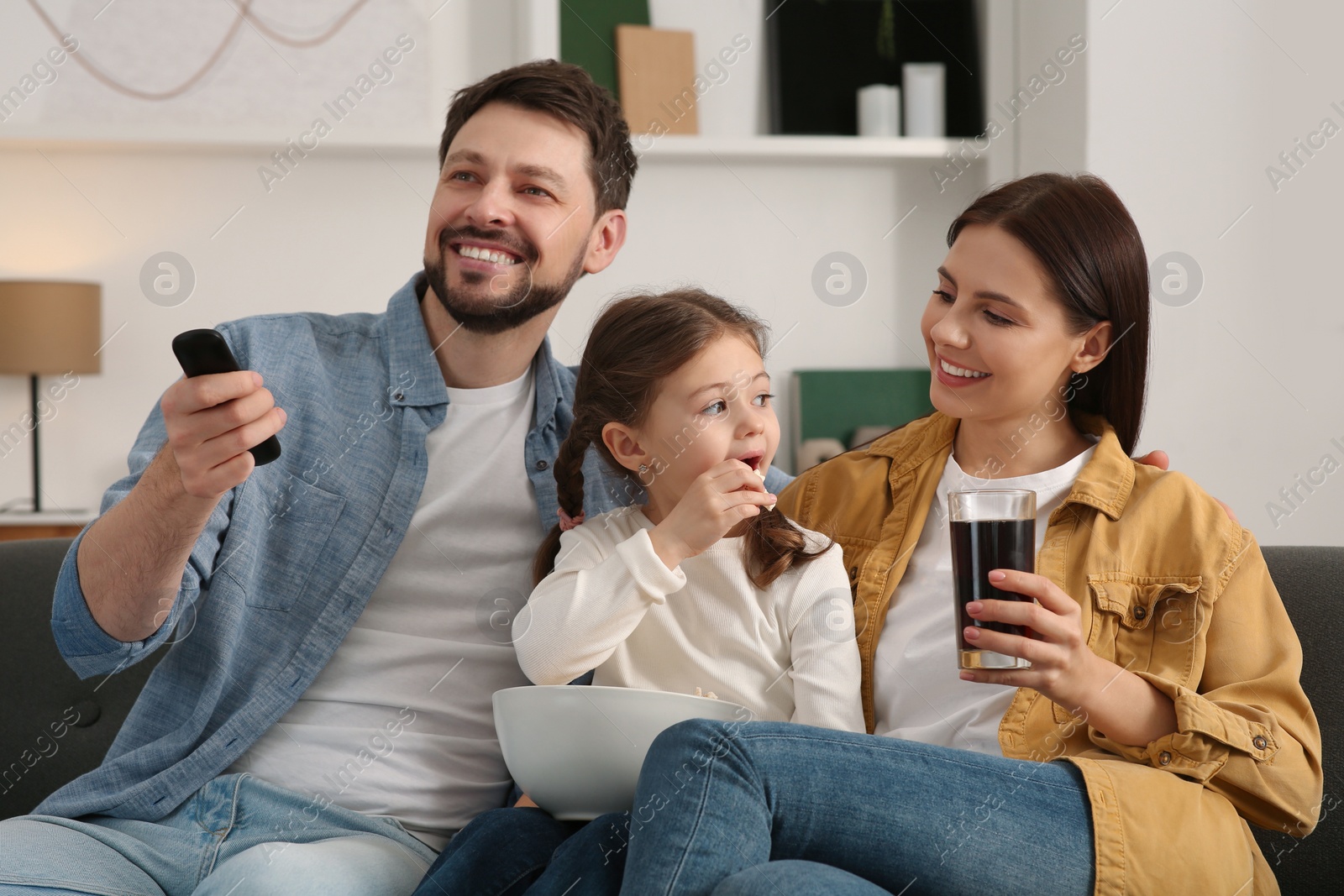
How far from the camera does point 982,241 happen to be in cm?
143

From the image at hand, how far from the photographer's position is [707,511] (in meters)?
1.29

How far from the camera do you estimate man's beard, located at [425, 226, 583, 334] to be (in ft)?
5.38

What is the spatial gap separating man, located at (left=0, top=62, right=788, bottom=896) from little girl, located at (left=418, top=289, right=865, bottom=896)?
132 millimetres

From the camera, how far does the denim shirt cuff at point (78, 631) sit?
136 cm

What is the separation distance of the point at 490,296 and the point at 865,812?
89 centimetres

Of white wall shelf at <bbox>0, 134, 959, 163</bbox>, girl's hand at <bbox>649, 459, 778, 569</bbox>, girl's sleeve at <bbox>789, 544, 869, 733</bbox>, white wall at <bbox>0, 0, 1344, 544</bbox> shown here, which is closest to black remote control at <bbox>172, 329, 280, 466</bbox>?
girl's hand at <bbox>649, 459, 778, 569</bbox>

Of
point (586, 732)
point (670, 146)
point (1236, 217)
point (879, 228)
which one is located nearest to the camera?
point (586, 732)

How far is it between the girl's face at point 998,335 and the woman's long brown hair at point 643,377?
0.25 m

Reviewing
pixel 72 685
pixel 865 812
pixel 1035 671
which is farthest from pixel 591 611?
pixel 72 685

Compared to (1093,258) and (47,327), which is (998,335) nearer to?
(1093,258)

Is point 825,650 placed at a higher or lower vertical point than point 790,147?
lower

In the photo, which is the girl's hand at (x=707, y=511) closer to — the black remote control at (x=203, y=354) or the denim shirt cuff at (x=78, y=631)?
the black remote control at (x=203, y=354)

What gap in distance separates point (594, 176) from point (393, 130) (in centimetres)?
155

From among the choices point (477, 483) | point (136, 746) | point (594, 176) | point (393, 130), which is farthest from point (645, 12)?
point (136, 746)
